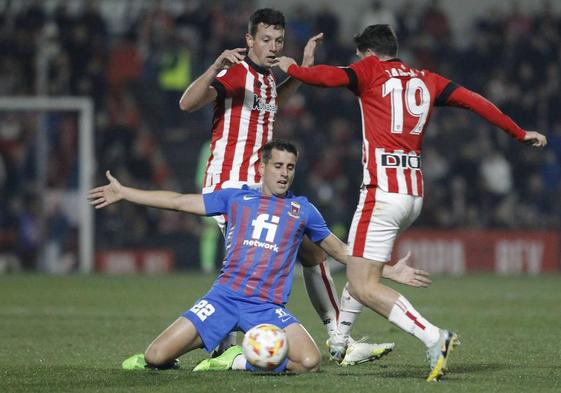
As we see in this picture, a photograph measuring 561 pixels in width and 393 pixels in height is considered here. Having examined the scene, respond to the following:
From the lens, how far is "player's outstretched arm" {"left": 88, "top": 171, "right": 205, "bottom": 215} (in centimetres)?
716

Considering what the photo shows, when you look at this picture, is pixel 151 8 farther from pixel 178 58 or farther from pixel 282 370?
pixel 282 370

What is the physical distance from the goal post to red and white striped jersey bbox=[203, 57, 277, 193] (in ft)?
38.3

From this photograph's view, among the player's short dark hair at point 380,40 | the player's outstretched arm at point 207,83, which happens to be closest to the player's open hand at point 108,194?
the player's outstretched arm at point 207,83

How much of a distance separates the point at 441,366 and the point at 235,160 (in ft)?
7.37

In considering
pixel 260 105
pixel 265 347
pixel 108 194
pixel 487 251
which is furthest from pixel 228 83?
pixel 487 251

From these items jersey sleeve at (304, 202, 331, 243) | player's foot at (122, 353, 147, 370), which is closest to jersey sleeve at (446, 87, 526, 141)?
jersey sleeve at (304, 202, 331, 243)

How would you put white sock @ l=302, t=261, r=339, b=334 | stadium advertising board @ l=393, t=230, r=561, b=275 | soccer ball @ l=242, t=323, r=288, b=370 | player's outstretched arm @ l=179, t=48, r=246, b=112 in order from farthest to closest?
stadium advertising board @ l=393, t=230, r=561, b=275 → white sock @ l=302, t=261, r=339, b=334 → player's outstretched arm @ l=179, t=48, r=246, b=112 → soccer ball @ l=242, t=323, r=288, b=370

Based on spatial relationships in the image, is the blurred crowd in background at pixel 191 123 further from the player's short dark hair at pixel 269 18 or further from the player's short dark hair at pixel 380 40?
the player's short dark hair at pixel 380 40

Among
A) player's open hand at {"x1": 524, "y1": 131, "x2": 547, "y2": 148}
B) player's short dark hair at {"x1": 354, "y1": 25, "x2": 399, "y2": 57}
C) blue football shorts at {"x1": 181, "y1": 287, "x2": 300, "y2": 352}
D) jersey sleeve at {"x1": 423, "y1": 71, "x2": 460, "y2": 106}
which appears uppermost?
player's short dark hair at {"x1": 354, "y1": 25, "x2": 399, "y2": 57}

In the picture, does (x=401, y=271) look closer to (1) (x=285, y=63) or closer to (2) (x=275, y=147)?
(2) (x=275, y=147)

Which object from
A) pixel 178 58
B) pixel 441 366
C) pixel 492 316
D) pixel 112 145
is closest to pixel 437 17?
pixel 178 58

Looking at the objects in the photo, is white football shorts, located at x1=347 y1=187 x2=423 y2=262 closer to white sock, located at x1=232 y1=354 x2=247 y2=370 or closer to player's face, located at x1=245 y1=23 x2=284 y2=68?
white sock, located at x1=232 y1=354 x2=247 y2=370

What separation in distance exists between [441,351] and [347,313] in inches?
54.1

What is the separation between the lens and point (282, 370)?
7.16 metres
